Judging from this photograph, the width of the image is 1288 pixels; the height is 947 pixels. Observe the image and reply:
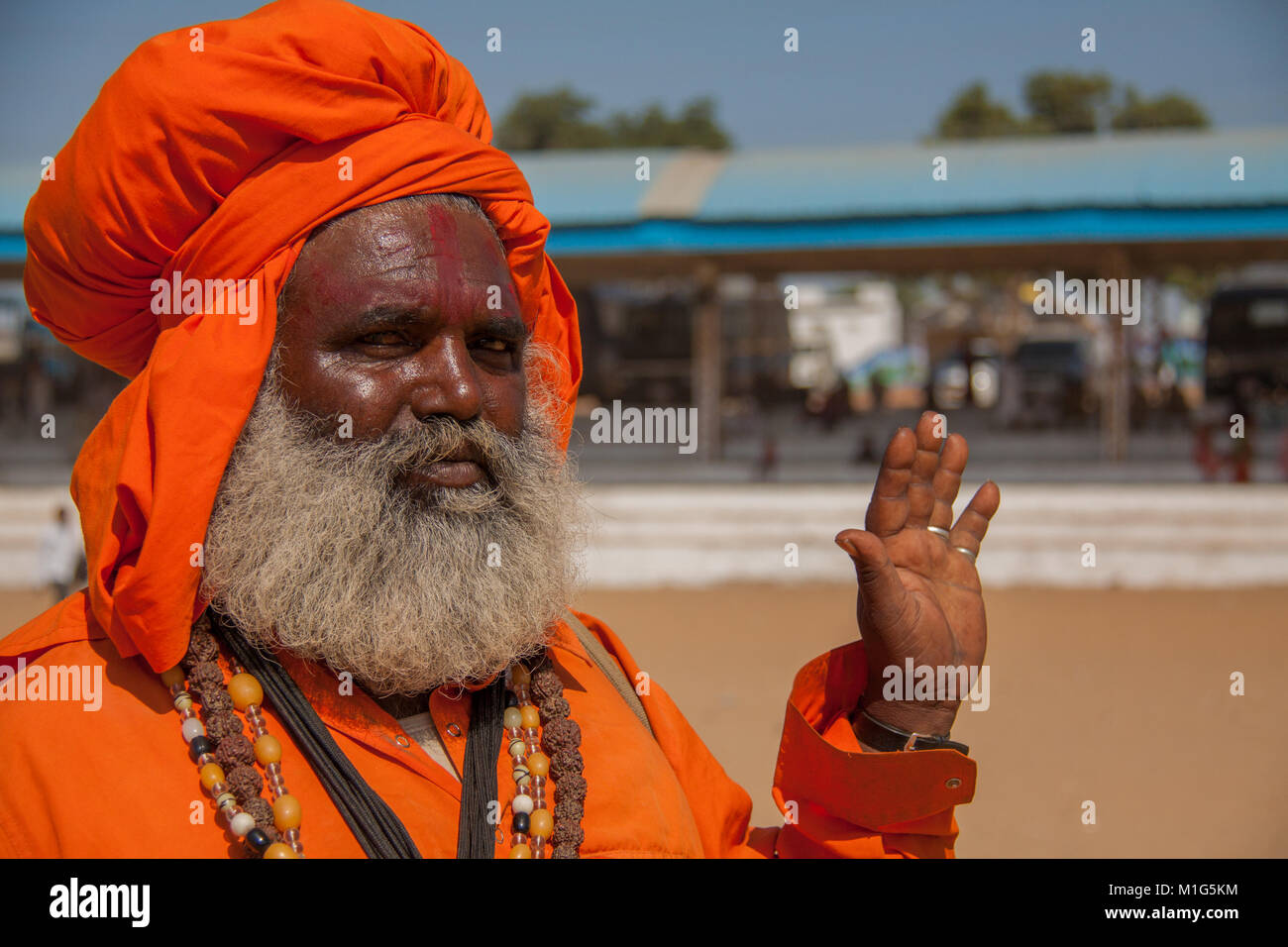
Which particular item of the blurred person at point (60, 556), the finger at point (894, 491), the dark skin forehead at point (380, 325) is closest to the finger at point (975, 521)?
the finger at point (894, 491)

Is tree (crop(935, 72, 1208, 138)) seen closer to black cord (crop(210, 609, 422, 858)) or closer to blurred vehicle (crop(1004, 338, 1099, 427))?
blurred vehicle (crop(1004, 338, 1099, 427))

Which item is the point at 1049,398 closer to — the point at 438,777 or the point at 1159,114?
the point at 438,777

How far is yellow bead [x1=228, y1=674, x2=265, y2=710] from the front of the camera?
5.59ft

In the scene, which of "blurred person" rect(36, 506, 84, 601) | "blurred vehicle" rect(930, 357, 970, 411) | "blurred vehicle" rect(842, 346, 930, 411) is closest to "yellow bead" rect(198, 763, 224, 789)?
"blurred person" rect(36, 506, 84, 601)

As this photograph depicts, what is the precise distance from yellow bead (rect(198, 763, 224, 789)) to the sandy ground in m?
3.11

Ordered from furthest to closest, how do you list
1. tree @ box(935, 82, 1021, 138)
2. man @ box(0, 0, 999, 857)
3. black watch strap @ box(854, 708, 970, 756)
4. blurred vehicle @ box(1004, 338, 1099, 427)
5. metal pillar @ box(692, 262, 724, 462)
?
1. tree @ box(935, 82, 1021, 138)
2. blurred vehicle @ box(1004, 338, 1099, 427)
3. metal pillar @ box(692, 262, 724, 462)
4. black watch strap @ box(854, 708, 970, 756)
5. man @ box(0, 0, 999, 857)

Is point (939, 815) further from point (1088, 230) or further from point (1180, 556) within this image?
point (1088, 230)

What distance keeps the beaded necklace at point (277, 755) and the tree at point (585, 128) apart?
46.7 m

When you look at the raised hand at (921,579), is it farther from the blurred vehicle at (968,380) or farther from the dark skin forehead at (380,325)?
the blurred vehicle at (968,380)

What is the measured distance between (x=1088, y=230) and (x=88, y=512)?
1132 cm

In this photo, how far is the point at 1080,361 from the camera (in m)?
25.6

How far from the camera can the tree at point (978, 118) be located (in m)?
37.2
